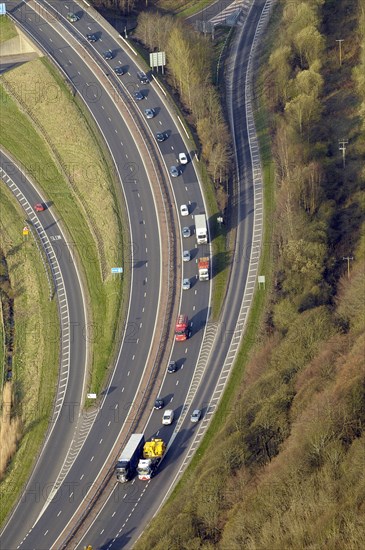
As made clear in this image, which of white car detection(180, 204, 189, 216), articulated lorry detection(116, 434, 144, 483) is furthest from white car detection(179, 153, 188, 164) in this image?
articulated lorry detection(116, 434, 144, 483)

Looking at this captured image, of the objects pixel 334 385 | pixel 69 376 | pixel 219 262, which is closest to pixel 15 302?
pixel 69 376

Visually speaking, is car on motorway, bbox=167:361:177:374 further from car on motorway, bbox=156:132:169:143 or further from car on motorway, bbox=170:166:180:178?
car on motorway, bbox=156:132:169:143

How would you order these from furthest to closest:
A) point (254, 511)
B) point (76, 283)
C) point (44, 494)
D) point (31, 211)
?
point (31, 211), point (76, 283), point (44, 494), point (254, 511)

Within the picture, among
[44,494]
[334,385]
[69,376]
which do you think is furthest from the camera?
[69,376]

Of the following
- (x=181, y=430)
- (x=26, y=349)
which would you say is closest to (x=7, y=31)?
(x=26, y=349)

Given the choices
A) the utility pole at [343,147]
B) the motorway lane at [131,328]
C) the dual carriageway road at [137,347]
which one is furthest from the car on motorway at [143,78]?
the utility pole at [343,147]

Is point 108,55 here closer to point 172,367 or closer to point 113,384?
point 113,384

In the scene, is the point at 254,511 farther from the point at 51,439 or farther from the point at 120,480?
the point at 51,439
